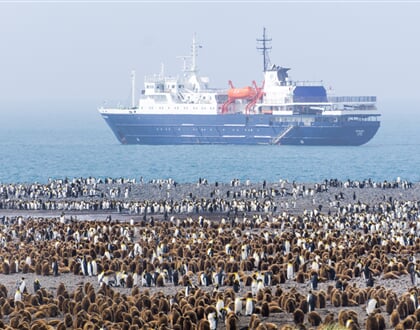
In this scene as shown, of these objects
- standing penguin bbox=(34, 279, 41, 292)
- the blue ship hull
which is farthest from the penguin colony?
the blue ship hull

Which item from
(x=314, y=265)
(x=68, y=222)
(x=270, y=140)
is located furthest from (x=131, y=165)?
(x=314, y=265)

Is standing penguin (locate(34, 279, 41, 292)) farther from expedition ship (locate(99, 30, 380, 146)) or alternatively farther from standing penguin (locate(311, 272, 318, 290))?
expedition ship (locate(99, 30, 380, 146))

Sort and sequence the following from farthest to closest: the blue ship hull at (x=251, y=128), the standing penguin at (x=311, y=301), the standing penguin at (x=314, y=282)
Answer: the blue ship hull at (x=251, y=128)
the standing penguin at (x=314, y=282)
the standing penguin at (x=311, y=301)

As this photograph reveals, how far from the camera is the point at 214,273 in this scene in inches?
960

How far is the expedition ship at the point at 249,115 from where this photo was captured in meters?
87.3

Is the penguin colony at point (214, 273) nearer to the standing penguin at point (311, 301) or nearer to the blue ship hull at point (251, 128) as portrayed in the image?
the standing penguin at point (311, 301)

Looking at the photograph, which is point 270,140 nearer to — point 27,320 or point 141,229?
point 141,229

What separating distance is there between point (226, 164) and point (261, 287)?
182ft

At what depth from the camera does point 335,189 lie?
5238cm

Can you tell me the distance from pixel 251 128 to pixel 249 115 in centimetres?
182

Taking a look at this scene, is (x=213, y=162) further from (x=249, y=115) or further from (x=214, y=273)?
(x=214, y=273)

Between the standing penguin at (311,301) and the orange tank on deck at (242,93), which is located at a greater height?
the orange tank on deck at (242,93)

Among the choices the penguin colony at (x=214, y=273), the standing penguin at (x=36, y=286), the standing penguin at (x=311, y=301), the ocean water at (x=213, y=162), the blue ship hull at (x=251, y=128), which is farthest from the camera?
the blue ship hull at (x=251, y=128)

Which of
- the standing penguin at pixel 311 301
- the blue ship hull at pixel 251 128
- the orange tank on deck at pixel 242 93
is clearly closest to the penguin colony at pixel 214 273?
the standing penguin at pixel 311 301
